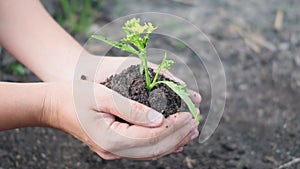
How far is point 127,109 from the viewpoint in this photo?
1.32 meters

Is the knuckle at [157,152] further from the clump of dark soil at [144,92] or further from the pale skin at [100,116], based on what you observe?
the clump of dark soil at [144,92]

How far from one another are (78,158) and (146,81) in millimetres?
678

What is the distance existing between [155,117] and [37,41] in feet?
2.03

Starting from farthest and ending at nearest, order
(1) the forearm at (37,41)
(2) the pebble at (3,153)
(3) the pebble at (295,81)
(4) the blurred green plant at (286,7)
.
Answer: (4) the blurred green plant at (286,7), (3) the pebble at (295,81), (2) the pebble at (3,153), (1) the forearm at (37,41)

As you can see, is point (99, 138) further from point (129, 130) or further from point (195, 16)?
point (195, 16)

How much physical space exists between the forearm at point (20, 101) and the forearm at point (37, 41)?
25 centimetres

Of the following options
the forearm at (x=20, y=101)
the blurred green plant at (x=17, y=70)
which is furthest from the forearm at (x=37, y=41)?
the blurred green plant at (x=17, y=70)

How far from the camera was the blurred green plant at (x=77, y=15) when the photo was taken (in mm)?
2727

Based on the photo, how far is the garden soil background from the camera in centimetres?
196

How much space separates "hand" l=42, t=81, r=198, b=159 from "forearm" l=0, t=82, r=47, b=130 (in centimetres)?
2

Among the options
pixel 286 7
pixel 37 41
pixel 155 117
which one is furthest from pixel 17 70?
pixel 286 7

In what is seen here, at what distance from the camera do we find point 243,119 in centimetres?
232

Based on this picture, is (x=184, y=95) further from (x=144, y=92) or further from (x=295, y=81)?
(x=295, y=81)

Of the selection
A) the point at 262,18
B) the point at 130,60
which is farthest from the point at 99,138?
the point at 262,18
